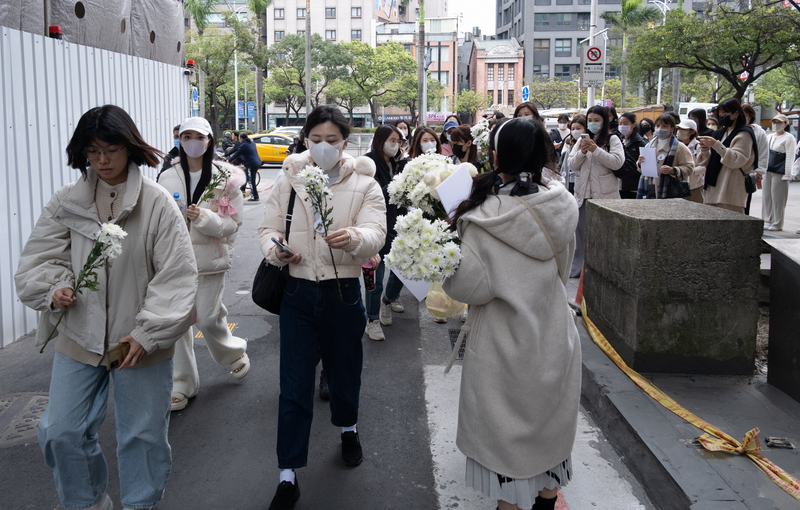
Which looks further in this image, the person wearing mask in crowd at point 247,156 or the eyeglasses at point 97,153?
the person wearing mask in crowd at point 247,156

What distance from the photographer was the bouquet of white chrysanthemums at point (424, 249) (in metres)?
2.63

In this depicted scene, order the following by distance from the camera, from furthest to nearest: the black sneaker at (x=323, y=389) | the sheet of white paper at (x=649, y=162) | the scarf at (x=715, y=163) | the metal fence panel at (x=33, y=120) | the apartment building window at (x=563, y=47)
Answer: the apartment building window at (x=563, y=47), the scarf at (x=715, y=163), the sheet of white paper at (x=649, y=162), the metal fence panel at (x=33, y=120), the black sneaker at (x=323, y=389)

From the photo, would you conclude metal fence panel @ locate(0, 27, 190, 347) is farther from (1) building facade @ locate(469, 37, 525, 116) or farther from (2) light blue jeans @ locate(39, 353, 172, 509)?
(1) building facade @ locate(469, 37, 525, 116)

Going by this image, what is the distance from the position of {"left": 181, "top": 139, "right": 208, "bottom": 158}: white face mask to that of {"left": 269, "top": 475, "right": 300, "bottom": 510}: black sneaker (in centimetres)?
225

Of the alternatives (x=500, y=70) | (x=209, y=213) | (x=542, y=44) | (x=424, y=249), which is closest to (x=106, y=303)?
(x=424, y=249)

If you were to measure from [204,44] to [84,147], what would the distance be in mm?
47677

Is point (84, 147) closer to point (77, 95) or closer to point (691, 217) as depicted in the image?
point (691, 217)

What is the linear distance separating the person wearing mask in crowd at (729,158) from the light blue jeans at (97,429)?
6.71 meters

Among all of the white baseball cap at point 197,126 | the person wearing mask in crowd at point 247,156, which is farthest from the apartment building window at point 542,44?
the white baseball cap at point 197,126

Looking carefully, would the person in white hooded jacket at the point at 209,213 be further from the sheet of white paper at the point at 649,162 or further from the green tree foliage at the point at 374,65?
the green tree foliage at the point at 374,65

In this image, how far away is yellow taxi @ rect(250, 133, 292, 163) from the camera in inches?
1199

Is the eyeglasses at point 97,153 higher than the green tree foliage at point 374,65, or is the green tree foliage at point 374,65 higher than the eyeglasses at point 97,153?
the green tree foliage at point 374,65

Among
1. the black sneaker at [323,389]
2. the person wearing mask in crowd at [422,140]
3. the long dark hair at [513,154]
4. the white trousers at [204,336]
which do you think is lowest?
the black sneaker at [323,389]

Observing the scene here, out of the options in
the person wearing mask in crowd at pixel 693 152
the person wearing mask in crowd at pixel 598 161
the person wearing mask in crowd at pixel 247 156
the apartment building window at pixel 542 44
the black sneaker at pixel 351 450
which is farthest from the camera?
the apartment building window at pixel 542 44
